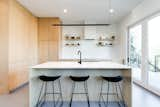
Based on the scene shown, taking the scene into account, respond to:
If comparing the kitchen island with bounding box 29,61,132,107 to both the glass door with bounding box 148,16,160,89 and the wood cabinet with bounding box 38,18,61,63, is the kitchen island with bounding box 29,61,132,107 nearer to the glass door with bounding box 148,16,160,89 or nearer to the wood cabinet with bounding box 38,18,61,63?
the glass door with bounding box 148,16,160,89

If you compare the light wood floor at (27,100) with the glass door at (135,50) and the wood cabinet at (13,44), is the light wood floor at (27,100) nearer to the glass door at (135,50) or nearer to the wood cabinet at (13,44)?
the wood cabinet at (13,44)

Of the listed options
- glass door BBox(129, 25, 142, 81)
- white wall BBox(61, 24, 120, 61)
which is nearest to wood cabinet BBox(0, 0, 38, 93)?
white wall BBox(61, 24, 120, 61)

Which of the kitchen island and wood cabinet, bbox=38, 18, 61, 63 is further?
wood cabinet, bbox=38, 18, 61, 63

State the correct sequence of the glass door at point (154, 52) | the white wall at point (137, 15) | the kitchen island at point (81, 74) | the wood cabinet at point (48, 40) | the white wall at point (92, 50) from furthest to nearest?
the white wall at point (92, 50) → the wood cabinet at point (48, 40) → the glass door at point (154, 52) → the white wall at point (137, 15) → the kitchen island at point (81, 74)

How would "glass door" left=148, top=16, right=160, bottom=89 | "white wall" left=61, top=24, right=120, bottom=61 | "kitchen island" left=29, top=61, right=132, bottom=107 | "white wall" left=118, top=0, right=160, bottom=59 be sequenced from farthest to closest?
"white wall" left=61, top=24, right=120, bottom=61, "glass door" left=148, top=16, right=160, bottom=89, "white wall" left=118, top=0, right=160, bottom=59, "kitchen island" left=29, top=61, right=132, bottom=107

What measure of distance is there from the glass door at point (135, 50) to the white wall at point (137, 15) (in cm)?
33

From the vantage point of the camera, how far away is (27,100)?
182 inches

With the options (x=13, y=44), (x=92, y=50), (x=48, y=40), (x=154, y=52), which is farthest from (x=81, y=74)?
(x=92, y=50)

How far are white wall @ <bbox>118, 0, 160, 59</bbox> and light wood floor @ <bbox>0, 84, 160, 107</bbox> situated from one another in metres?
2.36

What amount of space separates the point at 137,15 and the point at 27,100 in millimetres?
4606

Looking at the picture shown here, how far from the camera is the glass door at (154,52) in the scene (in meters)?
5.50

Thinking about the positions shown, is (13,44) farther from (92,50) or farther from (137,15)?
(92,50)

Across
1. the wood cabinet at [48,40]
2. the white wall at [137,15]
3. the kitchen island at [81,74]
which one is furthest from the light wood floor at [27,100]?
the wood cabinet at [48,40]

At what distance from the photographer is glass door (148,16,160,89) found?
550cm
